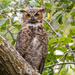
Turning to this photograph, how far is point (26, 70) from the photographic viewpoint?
66.4 inches

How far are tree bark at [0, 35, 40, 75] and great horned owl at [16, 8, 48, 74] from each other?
64 cm

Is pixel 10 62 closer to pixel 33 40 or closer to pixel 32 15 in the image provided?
pixel 33 40

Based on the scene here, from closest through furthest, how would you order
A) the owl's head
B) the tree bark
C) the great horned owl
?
the tree bark < the great horned owl < the owl's head

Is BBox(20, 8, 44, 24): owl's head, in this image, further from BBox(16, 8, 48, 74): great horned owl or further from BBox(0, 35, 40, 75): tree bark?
BBox(0, 35, 40, 75): tree bark

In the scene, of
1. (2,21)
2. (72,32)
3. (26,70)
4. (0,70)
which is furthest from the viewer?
(72,32)

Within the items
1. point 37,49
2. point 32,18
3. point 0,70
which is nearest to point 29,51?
point 37,49

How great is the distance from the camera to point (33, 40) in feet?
7.63

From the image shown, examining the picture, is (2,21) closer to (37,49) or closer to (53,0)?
(37,49)

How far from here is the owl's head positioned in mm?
2449

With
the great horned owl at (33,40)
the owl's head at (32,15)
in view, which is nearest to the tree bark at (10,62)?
the great horned owl at (33,40)

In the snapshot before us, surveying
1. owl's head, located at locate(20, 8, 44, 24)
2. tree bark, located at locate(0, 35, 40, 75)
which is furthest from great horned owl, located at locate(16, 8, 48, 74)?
tree bark, located at locate(0, 35, 40, 75)

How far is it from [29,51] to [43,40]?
242mm

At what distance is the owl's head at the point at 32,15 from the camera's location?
8.03 feet

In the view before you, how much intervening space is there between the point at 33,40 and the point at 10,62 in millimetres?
861
